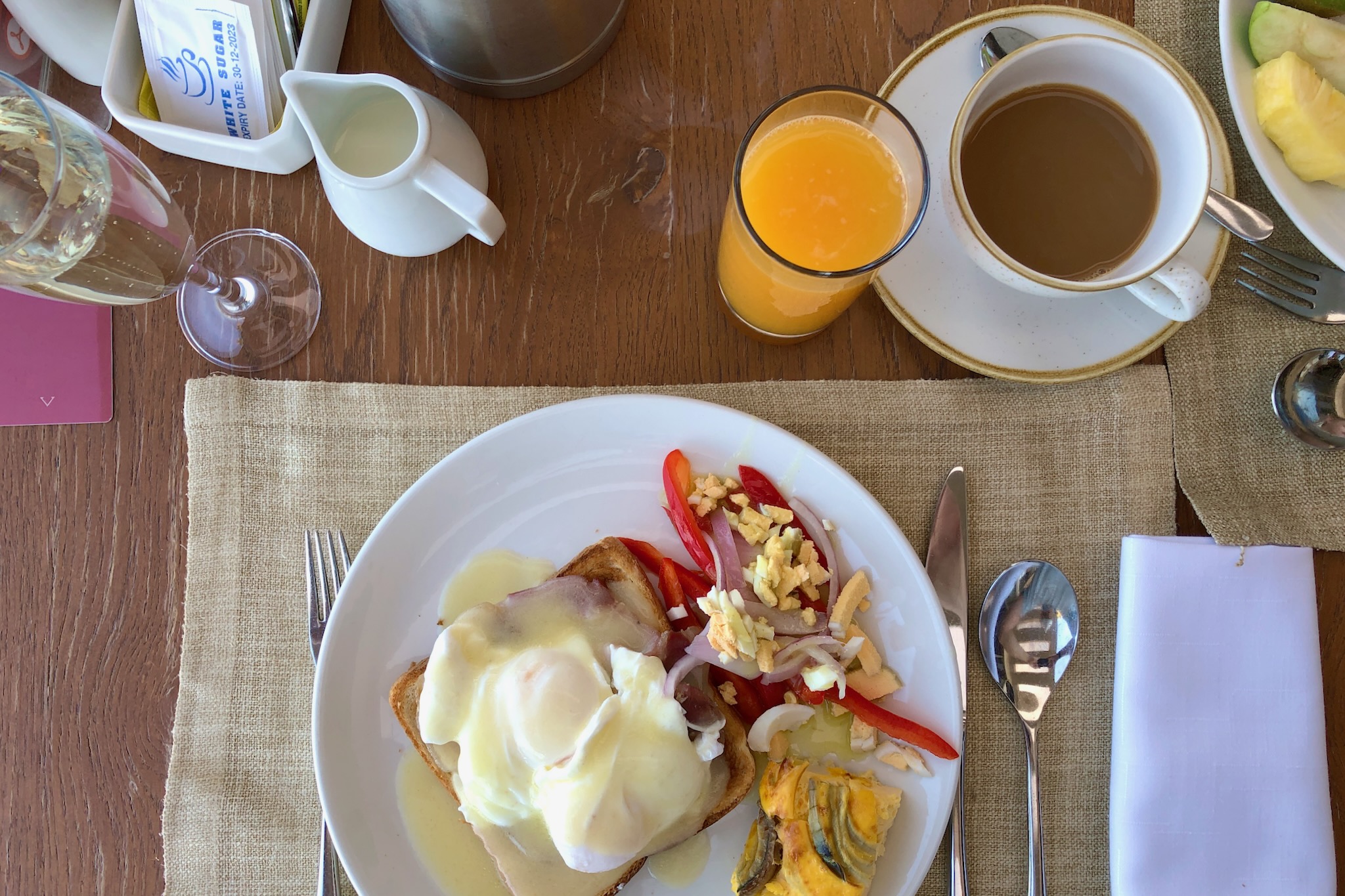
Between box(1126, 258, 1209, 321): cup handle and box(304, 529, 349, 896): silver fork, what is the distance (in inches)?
50.2

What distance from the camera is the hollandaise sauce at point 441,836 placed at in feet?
4.19

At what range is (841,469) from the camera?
1.26 m

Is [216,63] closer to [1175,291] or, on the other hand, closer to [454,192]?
[454,192]

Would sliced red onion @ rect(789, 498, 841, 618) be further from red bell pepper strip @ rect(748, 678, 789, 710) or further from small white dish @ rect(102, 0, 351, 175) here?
small white dish @ rect(102, 0, 351, 175)

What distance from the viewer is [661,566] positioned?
1320mm

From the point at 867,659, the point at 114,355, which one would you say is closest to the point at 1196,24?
the point at 867,659

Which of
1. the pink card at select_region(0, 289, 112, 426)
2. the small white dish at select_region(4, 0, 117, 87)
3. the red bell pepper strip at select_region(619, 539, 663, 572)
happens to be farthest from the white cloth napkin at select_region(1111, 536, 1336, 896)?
the small white dish at select_region(4, 0, 117, 87)

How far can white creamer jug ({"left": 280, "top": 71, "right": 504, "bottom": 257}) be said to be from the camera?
1.15 m

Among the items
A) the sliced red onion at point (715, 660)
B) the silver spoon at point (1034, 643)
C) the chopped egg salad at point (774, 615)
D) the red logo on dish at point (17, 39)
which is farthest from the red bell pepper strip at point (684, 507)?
the red logo on dish at point (17, 39)

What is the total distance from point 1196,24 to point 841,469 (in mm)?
975

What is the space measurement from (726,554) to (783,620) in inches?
5.2

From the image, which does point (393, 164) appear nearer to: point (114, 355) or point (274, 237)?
point (274, 237)

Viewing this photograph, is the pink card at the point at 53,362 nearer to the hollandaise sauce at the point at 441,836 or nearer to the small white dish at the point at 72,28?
the small white dish at the point at 72,28

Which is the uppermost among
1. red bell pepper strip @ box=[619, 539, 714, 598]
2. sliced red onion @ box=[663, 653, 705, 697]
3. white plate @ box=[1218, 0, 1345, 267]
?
white plate @ box=[1218, 0, 1345, 267]
